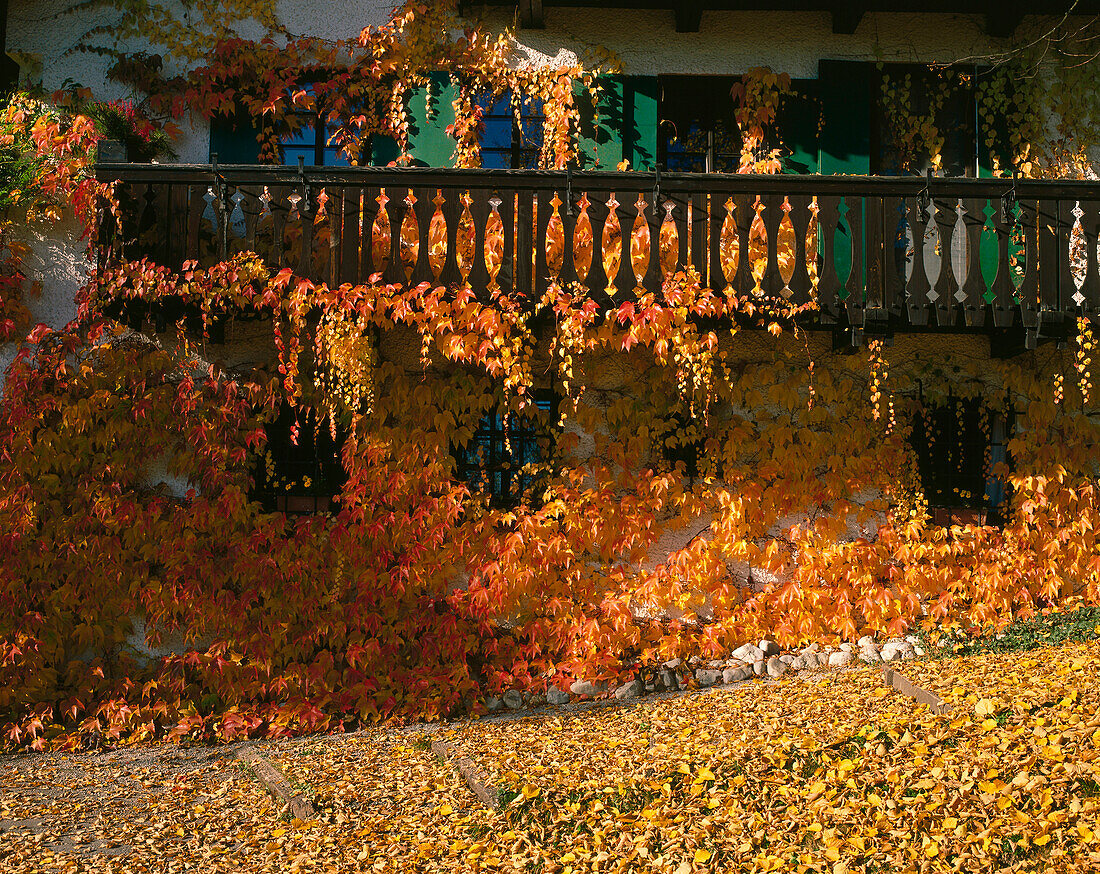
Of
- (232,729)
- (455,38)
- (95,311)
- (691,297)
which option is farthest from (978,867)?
(455,38)

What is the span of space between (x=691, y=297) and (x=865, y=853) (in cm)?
408

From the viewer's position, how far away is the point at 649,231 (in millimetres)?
6699

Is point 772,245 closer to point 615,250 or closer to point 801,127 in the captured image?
point 615,250

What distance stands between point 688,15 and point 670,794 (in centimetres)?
691

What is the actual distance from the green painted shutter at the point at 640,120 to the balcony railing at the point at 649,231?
1.67 metres

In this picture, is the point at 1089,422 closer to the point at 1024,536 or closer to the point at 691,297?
the point at 1024,536

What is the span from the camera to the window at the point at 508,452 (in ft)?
25.1

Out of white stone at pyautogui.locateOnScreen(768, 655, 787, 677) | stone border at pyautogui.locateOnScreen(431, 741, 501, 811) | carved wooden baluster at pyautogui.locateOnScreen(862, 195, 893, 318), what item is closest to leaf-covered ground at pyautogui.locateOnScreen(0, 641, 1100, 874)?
stone border at pyautogui.locateOnScreen(431, 741, 501, 811)

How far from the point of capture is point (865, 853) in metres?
3.67

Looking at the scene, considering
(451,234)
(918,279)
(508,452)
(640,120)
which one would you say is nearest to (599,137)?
(640,120)

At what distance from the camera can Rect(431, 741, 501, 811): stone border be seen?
15.7 feet

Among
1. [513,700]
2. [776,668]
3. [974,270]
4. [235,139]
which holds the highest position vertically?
[235,139]

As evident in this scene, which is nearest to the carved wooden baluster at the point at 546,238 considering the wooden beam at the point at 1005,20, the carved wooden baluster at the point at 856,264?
the carved wooden baluster at the point at 856,264

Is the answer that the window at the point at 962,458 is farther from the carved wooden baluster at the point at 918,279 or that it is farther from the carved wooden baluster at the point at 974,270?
the carved wooden baluster at the point at 918,279
